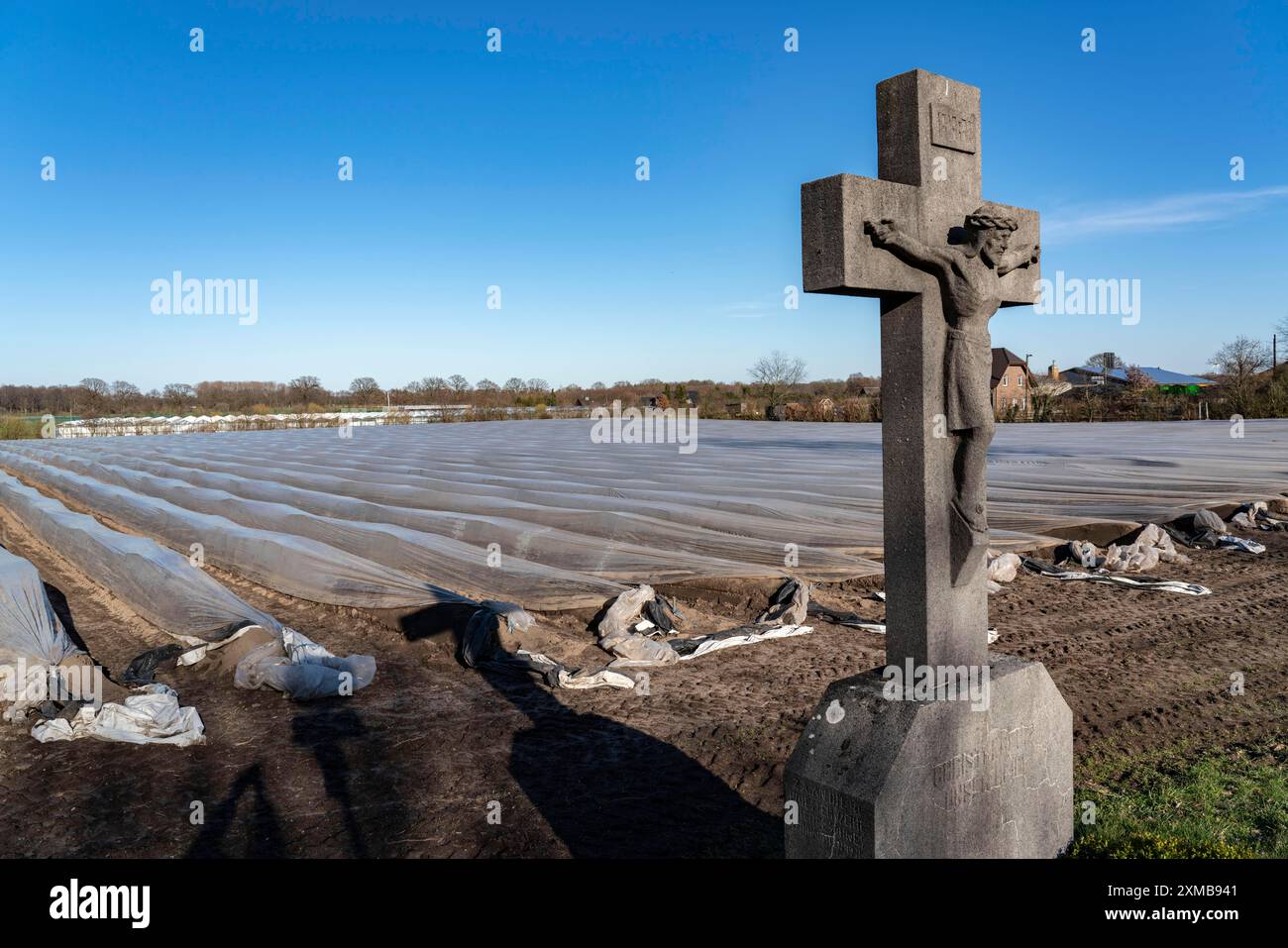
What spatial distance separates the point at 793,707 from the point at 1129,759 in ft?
6.59

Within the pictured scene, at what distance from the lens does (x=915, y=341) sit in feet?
11.0

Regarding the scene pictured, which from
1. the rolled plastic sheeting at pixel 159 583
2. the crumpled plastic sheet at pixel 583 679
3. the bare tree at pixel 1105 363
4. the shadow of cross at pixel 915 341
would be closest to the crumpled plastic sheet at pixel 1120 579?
the crumpled plastic sheet at pixel 583 679

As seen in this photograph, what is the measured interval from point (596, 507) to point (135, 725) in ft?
21.0

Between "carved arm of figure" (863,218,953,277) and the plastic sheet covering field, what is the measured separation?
208 inches

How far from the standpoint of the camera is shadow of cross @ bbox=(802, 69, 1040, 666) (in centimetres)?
321

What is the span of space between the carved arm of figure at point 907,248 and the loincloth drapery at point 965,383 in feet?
0.90

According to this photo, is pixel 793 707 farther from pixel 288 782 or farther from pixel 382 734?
pixel 288 782

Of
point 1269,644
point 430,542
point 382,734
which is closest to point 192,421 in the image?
point 430,542

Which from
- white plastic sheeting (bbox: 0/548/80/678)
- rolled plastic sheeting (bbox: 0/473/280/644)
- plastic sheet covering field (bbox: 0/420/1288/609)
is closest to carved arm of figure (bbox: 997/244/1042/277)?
plastic sheet covering field (bbox: 0/420/1288/609)
